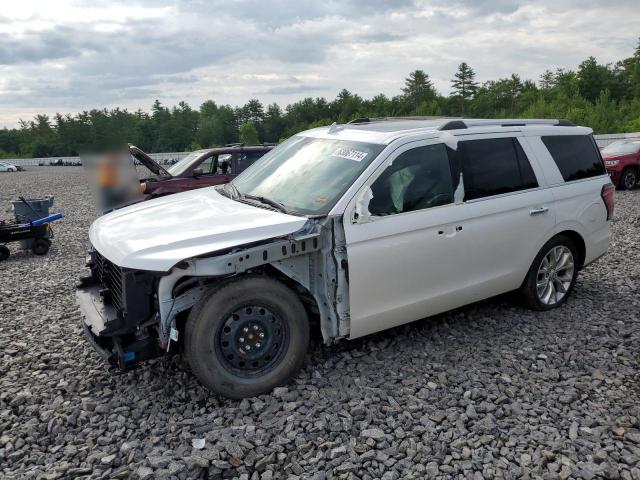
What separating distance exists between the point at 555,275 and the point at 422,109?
261ft

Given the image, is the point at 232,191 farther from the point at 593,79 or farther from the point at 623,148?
the point at 593,79

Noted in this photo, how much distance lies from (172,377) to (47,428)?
3.01ft

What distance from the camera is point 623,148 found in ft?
51.9

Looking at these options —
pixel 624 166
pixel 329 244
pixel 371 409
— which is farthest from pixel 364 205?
pixel 624 166

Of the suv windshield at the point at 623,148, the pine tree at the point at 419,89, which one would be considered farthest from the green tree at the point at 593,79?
the suv windshield at the point at 623,148

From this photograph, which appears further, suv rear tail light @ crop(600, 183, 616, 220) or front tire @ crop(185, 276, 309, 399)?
suv rear tail light @ crop(600, 183, 616, 220)

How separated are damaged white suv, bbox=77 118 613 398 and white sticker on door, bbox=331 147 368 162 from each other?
0.04 feet

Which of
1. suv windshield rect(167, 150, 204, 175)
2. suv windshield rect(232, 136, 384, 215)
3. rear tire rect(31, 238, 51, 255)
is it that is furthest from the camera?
suv windshield rect(167, 150, 204, 175)

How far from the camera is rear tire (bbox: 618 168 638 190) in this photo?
15.5m

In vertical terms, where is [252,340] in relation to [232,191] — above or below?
below

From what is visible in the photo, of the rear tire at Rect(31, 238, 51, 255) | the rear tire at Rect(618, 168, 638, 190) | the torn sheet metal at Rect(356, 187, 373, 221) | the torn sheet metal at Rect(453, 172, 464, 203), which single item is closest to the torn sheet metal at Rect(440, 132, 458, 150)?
the torn sheet metal at Rect(453, 172, 464, 203)

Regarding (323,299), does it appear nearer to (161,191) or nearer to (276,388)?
(276,388)

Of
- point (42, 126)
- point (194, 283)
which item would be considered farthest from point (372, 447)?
point (42, 126)

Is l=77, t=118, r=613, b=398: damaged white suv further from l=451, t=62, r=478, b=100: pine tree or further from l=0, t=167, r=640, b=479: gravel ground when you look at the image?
l=451, t=62, r=478, b=100: pine tree
